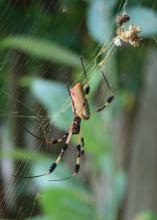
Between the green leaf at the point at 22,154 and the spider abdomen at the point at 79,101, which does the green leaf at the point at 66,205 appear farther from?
the spider abdomen at the point at 79,101

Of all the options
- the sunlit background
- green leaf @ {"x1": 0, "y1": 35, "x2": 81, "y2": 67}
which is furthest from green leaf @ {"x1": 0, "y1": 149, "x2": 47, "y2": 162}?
green leaf @ {"x1": 0, "y1": 35, "x2": 81, "y2": 67}

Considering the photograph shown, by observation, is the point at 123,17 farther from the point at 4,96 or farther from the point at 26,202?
the point at 26,202

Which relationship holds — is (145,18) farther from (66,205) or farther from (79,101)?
(66,205)

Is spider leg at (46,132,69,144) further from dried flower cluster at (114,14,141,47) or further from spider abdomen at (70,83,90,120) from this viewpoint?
dried flower cluster at (114,14,141,47)

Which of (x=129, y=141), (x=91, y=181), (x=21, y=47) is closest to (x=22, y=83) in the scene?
(x=21, y=47)

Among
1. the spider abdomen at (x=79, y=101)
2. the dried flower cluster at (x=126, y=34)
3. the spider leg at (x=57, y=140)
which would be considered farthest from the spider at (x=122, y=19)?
the spider leg at (x=57, y=140)

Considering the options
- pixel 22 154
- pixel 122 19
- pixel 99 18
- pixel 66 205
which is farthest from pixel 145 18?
pixel 66 205
